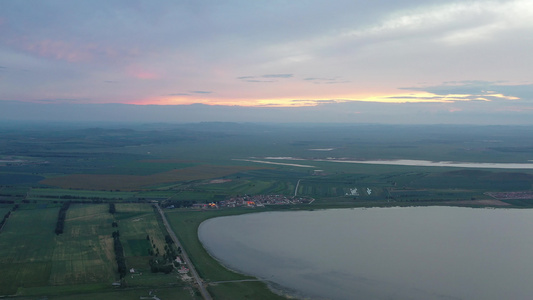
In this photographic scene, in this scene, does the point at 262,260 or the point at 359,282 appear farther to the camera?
the point at 262,260

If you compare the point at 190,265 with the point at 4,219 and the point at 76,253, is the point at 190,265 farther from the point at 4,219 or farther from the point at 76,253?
the point at 4,219

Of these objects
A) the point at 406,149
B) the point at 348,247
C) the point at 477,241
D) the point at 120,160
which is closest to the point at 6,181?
the point at 120,160

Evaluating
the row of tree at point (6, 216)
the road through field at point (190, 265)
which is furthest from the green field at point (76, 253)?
the road through field at point (190, 265)

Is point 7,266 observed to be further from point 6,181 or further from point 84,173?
point 84,173

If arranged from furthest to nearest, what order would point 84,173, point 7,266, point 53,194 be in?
point 84,173
point 53,194
point 7,266

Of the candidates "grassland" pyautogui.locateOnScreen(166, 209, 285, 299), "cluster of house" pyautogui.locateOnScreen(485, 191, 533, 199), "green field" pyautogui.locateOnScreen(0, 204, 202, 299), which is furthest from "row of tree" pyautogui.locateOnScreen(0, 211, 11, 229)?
"cluster of house" pyautogui.locateOnScreen(485, 191, 533, 199)
